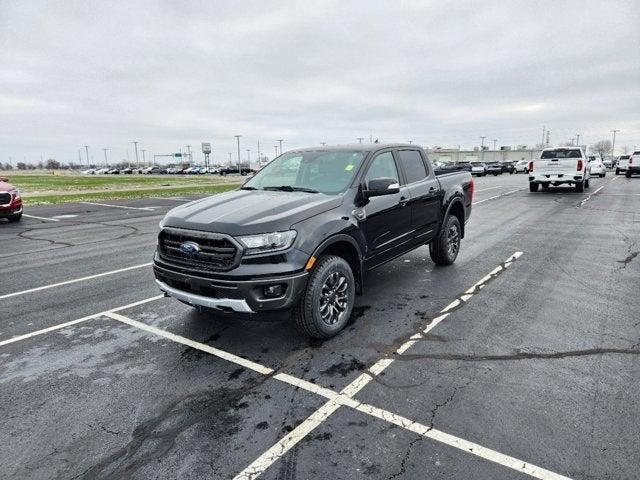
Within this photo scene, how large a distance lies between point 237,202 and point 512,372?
2994 millimetres

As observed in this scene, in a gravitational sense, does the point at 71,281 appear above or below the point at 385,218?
below

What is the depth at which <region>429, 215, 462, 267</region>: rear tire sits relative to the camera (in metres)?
6.72

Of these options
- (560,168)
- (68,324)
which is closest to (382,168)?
(68,324)

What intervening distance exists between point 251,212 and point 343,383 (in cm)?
171

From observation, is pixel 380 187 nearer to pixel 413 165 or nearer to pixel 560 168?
pixel 413 165

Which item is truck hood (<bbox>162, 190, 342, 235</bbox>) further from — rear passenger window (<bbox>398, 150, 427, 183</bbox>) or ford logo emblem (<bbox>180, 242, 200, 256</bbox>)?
rear passenger window (<bbox>398, 150, 427, 183</bbox>)

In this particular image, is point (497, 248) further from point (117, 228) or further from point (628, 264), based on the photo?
point (117, 228)

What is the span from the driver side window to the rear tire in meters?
1.63

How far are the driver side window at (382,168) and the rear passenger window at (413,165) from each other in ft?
1.01

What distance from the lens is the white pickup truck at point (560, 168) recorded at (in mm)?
19609

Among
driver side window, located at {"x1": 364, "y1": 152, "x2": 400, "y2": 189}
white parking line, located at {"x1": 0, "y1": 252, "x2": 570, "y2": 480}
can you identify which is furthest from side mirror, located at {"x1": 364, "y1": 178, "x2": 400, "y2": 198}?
white parking line, located at {"x1": 0, "y1": 252, "x2": 570, "y2": 480}

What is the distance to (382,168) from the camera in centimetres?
529

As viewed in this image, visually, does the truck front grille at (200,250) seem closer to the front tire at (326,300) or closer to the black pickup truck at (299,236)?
the black pickup truck at (299,236)

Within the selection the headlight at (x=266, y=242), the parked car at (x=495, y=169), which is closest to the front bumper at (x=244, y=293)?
the headlight at (x=266, y=242)
